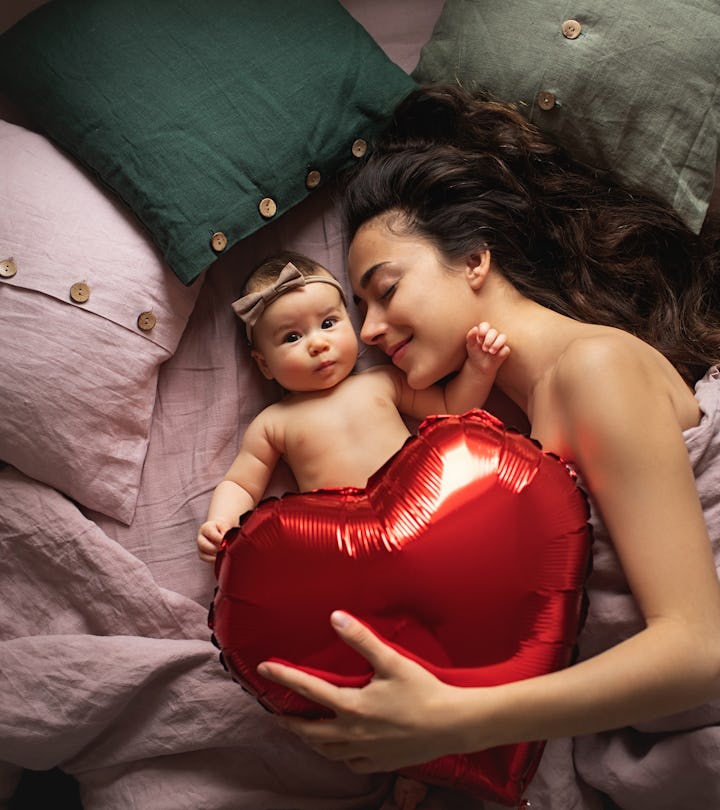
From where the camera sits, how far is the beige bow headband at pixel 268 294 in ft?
4.56

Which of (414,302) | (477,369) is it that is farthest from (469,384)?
(414,302)

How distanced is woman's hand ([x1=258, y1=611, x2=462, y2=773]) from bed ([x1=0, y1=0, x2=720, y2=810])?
320 mm

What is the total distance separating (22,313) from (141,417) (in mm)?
243

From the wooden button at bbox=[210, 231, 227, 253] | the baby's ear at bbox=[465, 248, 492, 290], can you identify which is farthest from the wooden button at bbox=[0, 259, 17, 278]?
the baby's ear at bbox=[465, 248, 492, 290]

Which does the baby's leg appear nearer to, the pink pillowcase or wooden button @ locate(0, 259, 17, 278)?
the pink pillowcase

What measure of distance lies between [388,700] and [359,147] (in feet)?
2.94

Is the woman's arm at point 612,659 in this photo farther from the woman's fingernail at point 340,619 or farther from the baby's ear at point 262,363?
the baby's ear at point 262,363

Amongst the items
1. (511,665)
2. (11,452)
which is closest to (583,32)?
(511,665)

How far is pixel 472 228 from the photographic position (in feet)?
4.67

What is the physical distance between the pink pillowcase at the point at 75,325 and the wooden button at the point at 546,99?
0.66 m

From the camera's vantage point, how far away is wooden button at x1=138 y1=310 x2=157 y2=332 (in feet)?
4.60

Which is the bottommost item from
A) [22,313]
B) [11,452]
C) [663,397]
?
[663,397]

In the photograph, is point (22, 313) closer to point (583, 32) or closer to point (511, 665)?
point (511, 665)

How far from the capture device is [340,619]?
1.01 m
